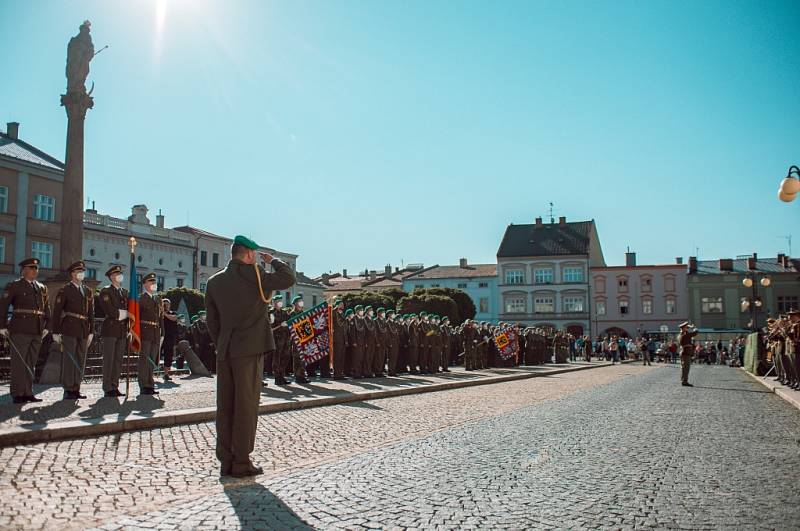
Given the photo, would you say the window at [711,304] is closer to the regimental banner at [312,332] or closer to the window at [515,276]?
the window at [515,276]

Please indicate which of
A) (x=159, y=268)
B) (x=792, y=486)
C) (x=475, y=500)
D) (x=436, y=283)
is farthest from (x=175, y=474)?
(x=436, y=283)

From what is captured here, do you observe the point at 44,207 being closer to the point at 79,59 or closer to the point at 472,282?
the point at 79,59

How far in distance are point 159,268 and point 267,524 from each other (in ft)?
204

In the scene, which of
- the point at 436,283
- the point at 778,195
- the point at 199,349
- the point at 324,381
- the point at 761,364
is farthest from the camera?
the point at 436,283

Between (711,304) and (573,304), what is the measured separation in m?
14.6

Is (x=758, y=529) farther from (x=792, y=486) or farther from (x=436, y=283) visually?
(x=436, y=283)

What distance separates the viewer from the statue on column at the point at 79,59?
22344 mm

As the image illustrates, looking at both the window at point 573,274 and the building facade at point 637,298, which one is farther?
the window at point 573,274

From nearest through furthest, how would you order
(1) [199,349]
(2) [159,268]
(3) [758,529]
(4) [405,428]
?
(3) [758,529] → (4) [405,428] → (1) [199,349] → (2) [159,268]

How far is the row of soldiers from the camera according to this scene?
54.0ft

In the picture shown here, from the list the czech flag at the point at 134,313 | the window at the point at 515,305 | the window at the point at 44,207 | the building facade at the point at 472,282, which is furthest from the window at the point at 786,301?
the czech flag at the point at 134,313

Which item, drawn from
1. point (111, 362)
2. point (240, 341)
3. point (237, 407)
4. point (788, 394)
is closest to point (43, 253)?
point (111, 362)

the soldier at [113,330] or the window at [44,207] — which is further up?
the window at [44,207]

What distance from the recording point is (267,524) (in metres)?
4.55
